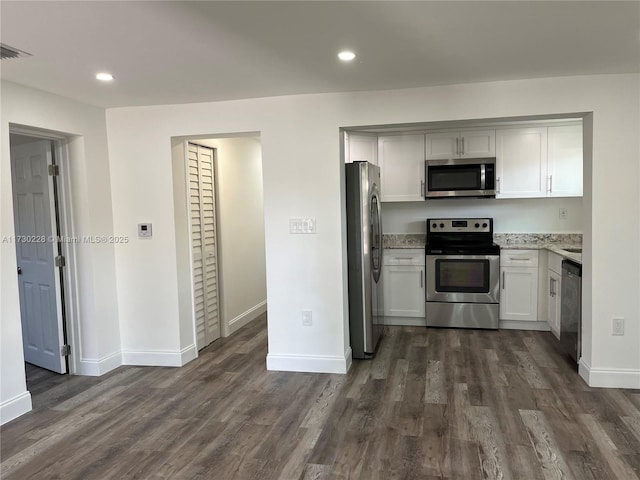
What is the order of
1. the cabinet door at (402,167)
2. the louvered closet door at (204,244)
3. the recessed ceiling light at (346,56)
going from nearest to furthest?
the recessed ceiling light at (346,56), the louvered closet door at (204,244), the cabinet door at (402,167)

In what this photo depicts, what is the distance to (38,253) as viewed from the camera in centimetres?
388

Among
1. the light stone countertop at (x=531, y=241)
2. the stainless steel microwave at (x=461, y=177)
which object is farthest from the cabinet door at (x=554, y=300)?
the stainless steel microwave at (x=461, y=177)

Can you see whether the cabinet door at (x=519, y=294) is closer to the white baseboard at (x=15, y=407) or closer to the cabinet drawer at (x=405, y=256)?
the cabinet drawer at (x=405, y=256)

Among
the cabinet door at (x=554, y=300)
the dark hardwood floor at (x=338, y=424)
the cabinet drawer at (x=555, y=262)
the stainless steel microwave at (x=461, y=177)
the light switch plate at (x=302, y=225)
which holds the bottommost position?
the dark hardwood floor at (x=338, y=424)

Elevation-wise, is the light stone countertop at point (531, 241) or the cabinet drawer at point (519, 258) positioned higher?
the light stone countertop at point (531, 241)

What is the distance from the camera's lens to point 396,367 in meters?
3.81

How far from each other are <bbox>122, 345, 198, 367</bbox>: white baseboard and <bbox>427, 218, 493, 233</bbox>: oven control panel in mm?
2943

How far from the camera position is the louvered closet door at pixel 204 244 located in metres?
4.28

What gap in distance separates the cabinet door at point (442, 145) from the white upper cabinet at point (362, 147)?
563 millimetres

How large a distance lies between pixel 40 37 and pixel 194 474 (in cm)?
231

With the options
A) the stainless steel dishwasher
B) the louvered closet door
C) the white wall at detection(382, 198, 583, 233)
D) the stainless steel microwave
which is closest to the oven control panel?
the white wall at detection(382, 198, 583, 233)

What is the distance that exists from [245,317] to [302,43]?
3.54m

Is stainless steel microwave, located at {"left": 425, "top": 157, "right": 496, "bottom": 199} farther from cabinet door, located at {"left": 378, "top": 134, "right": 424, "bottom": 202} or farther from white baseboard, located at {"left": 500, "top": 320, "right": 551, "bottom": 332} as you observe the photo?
white baseboard, located at {"left": 500, "top": 320, "right": 551, "bottom": 332}

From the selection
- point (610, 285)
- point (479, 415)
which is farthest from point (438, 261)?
point (479, 415)
